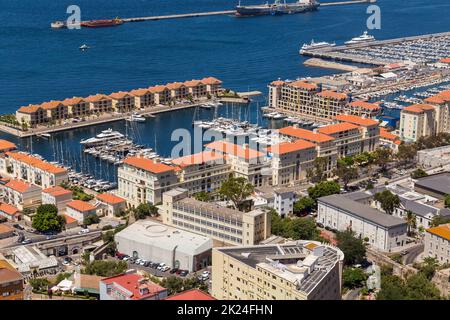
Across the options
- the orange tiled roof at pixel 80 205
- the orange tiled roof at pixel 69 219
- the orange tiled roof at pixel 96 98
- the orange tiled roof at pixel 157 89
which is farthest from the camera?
the orange tiled roof at pixel 157 89

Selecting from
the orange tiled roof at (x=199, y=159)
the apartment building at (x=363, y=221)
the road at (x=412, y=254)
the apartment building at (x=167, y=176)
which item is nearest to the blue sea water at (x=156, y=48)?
the apartment building at (x=167, y=176)

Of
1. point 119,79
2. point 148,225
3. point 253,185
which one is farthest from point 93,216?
point 119,79

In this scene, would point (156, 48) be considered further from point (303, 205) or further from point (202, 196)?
point (303, 205)

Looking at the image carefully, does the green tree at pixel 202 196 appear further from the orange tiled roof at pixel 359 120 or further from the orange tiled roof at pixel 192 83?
the orange tiled roof at pixel 192 83

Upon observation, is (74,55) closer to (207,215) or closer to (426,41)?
(426,41)

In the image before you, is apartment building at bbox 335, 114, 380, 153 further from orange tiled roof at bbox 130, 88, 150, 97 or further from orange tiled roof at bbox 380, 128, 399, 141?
orange tiled roof at bbox 130, 88, 150, 97

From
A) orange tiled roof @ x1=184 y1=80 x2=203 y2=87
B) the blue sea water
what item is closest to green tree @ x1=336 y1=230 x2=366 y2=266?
the blue sea water
